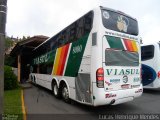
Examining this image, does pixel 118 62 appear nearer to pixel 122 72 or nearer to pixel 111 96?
pixel 122 72

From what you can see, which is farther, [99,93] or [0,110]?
[99,93]

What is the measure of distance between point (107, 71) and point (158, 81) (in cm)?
578

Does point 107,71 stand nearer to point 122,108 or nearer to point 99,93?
point 99,93

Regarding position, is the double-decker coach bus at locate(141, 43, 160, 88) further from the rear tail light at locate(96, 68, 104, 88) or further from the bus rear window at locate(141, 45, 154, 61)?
the rear tail light at locate(96, 68, 104, 88)

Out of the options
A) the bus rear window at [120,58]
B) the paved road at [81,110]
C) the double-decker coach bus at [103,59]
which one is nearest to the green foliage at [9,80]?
the paved road at [81,110]

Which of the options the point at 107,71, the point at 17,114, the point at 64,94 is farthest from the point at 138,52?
the point at 17,114

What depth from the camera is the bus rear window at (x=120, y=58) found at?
272 inches

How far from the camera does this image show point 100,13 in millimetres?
6938

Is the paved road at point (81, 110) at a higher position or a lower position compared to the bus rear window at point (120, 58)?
lower

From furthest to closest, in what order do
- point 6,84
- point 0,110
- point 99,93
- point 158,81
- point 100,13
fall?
point 6,84 < point 158,81 < point 100,13 < point 99,93 < point 0,110

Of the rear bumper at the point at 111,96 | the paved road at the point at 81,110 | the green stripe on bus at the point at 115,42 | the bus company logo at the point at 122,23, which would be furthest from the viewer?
the bus company logo at the point at 122,23

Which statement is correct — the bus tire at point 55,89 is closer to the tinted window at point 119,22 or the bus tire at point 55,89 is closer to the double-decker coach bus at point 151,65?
the tinted window at point 119,22

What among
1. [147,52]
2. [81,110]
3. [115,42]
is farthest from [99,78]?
[147,52]

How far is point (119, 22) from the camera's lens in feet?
24.8
